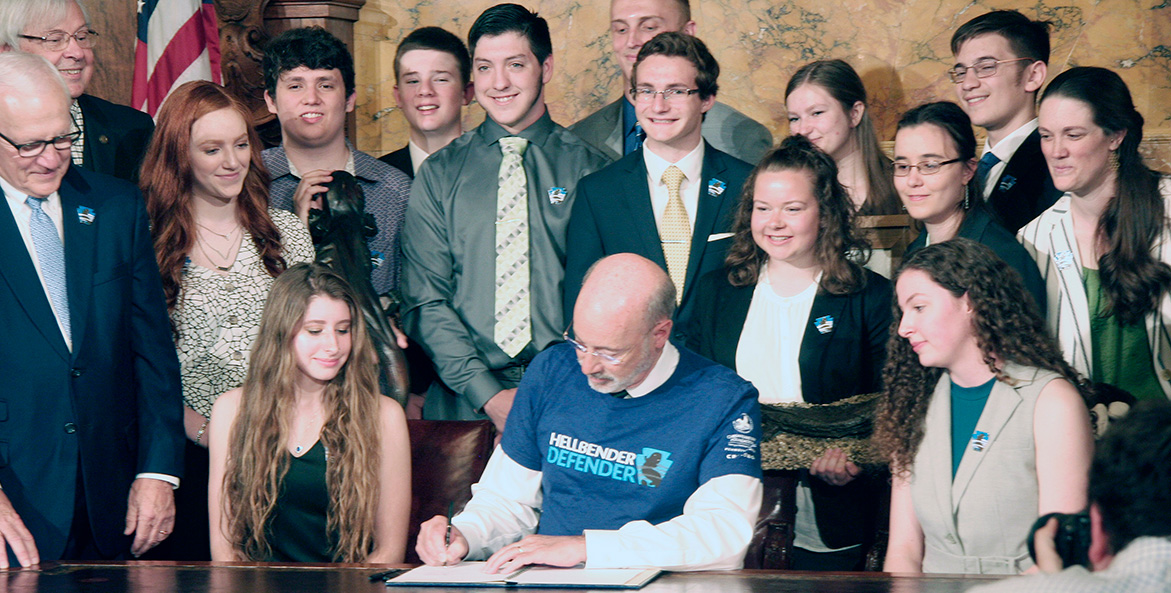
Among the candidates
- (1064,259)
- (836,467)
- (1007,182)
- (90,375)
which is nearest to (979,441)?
(836,467)

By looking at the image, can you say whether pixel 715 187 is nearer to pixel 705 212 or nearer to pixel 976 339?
pixel 705 212

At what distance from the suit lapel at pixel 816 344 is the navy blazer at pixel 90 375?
1.64 metres

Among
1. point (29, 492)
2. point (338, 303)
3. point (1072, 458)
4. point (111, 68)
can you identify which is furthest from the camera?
point (111, 68)

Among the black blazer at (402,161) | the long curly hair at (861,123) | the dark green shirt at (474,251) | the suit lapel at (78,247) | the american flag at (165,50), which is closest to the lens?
the suit lapel at (78,247)

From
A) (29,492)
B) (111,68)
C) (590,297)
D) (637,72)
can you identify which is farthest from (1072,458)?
(111,68)

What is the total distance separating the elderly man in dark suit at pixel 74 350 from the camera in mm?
2879

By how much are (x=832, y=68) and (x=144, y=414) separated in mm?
2400

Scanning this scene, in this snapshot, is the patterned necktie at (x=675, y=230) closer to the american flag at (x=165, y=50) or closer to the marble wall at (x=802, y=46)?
the marble wall at (x=802, y=46)

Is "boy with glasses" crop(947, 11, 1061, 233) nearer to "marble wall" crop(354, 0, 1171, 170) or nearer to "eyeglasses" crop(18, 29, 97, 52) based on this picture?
"marble wall" crop(354, 0, 1171, 170)

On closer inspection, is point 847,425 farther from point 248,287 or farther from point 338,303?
point 248,287

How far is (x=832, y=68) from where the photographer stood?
13.2 feet

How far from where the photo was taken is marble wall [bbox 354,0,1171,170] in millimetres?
5074

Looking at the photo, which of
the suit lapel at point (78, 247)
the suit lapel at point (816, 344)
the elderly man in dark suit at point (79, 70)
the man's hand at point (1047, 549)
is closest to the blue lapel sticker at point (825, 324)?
the suit lapel at point (816, 344)

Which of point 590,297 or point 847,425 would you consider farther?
point 847,425
